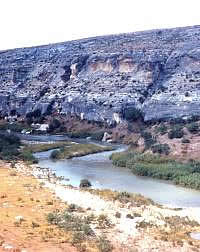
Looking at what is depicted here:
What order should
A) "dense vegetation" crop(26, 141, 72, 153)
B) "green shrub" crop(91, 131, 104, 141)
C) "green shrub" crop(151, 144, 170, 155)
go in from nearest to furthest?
1. "green shrub" crop(151, 144, 170, 155)
2. "dense vegetation" crop(26, 141, 72, 153)
3. "green shrub" crop(91, 131, 104, 141)

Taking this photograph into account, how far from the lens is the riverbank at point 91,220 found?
19719mm

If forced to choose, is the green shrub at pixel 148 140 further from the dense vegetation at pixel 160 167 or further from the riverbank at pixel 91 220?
the riverbank at pixel 91 220

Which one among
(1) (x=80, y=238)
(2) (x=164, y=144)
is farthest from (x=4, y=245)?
(2) (x=164, y=144)

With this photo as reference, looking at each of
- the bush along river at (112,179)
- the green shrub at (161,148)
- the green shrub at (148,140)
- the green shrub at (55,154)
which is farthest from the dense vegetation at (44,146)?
the green shrub at (161,148)

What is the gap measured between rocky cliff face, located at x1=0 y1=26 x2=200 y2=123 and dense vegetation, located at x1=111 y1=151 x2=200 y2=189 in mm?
16652

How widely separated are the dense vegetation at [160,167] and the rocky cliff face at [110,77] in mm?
16652

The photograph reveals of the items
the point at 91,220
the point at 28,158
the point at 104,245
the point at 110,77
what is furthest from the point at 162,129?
the point at 104,245

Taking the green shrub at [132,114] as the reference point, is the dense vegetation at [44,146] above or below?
below

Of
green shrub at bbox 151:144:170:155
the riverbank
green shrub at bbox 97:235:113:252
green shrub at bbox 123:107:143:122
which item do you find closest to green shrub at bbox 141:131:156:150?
green shrub at bbox 151:144:170:155

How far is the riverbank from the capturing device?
19719 mm

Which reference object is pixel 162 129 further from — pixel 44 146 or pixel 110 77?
pixel 110 77

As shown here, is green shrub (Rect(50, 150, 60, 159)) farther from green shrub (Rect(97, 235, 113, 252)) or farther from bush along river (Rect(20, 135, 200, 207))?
green shrub (Rect(97, 235, 113, 252))

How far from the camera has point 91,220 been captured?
75.9 feet

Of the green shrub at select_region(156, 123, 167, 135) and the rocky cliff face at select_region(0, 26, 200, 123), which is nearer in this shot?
the green shrub at select_region(156, 123, 167, 135)
